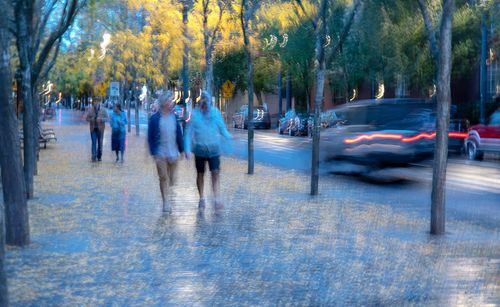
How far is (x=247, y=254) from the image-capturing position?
9.11 metres

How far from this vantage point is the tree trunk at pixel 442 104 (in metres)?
10.1

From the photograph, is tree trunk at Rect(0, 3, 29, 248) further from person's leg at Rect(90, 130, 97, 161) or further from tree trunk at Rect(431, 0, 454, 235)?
person's leg at Rect(90, 130, 97, 161)

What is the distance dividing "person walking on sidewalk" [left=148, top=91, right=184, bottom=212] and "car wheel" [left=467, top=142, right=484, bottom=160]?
18190 millimetres

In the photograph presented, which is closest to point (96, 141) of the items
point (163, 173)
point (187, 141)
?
point (187, 141)

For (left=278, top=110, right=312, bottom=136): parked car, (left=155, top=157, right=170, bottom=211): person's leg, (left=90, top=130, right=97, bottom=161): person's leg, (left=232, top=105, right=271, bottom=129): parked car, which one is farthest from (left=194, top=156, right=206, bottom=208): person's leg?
(left=232, top=105, right=271, bottom=129): parked car

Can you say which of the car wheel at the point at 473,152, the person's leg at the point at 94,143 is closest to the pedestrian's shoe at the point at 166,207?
the person's leg at the point at 94,143

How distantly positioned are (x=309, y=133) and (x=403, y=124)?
26162mm

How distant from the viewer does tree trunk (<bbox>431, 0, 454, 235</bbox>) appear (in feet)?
33.2

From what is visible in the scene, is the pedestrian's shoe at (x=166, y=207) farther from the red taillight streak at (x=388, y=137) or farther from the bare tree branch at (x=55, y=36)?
the red taillight streak at (x=388, y=137)

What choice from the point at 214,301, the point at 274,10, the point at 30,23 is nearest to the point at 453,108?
the point at 274,10

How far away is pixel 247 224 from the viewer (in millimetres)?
11234

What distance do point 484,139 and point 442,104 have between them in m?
18.5

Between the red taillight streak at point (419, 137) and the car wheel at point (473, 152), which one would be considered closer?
the red taillight streak at point (419, 137)

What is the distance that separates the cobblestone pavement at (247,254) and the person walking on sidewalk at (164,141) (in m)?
0.55
